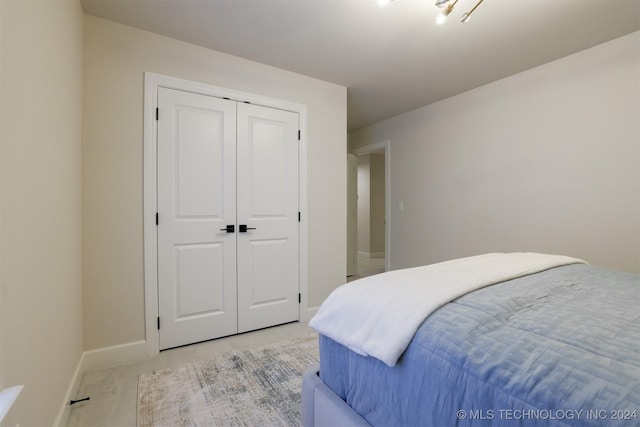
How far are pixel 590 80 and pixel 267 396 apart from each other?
3395mm

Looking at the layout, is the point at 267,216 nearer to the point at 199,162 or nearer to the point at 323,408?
the point at 199,162

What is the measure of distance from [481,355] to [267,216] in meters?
2.15

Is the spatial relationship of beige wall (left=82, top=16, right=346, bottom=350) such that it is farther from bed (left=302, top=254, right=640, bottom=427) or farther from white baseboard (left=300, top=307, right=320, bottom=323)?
bed (left=302, top=254, right=640, bottom=427)

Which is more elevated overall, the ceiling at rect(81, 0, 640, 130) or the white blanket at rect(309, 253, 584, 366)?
the ceiling at rect(81, 0, 640, 130)

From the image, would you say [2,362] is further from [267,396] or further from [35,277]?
[267,396]

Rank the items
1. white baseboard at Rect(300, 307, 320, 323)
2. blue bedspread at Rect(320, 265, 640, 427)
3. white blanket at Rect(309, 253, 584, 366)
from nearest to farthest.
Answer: blue bedspread at Rect(320, 265, 640, 427) → white blanket at Rect(309, 253, 584, 366) → white baseboard at Rect(300, 307, 320, 323)

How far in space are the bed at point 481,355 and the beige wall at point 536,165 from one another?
1.46m

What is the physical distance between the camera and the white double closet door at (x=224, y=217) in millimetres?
2234

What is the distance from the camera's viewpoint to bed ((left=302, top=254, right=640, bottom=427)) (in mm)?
591

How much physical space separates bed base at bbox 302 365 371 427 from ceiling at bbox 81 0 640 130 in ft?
7.00

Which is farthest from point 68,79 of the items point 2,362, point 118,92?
→ point 2,362

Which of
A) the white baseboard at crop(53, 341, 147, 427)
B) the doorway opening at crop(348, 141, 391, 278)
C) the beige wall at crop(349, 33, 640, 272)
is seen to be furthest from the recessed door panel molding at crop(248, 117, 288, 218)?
the doorway opening at crop(348, 141, 391, 278)

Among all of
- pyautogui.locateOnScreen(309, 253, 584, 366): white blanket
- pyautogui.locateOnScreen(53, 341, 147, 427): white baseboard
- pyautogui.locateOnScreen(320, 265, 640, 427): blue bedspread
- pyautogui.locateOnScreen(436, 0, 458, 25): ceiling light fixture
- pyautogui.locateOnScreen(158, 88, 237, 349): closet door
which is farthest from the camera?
pyautogui.locateOnScreen(158, 88, 237, 349): closet door

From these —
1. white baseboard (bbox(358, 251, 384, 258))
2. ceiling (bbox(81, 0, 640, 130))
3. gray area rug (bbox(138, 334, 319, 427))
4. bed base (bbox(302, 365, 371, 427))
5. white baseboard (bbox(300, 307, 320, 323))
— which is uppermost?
ceiling (bbox(81, 0, 640, 130))
